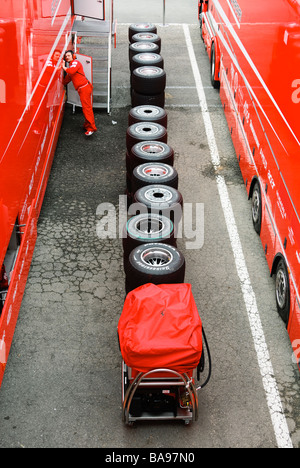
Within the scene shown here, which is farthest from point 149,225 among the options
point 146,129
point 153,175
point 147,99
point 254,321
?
point 147,99

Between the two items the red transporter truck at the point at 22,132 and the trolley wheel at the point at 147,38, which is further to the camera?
the trolley wheel at the point at 147,38

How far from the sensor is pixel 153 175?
27.1 ft

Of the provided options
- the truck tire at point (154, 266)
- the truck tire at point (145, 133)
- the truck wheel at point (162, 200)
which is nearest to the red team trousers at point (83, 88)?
the truck tire at point (145, 133)

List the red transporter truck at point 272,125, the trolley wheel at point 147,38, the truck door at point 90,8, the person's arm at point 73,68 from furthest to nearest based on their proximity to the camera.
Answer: the trolley wheel at point 147,38 < the truck door at point 90,8 < the person's arm at point 73,68 < the red transporter truck at point 272,125

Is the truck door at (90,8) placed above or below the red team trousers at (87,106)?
above

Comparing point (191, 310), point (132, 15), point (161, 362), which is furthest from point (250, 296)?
point (132, 15)

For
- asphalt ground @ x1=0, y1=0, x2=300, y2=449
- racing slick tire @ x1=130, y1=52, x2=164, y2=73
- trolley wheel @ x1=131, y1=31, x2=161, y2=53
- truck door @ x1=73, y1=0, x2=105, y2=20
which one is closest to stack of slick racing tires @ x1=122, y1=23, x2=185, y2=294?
asphalt ground @ x1=0, y1=0, x2=300, y2=449

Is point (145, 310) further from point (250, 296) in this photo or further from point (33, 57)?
point (33, 57)

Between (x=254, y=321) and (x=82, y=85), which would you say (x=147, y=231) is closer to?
(x=254, y=321)

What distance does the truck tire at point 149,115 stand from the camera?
956cm

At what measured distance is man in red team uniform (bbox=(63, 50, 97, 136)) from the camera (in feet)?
37.2

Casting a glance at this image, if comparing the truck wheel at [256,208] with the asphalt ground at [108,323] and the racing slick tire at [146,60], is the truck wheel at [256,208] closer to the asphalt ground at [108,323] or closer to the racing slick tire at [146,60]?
the asphalt ground at [108,323]

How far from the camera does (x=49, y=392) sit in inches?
254

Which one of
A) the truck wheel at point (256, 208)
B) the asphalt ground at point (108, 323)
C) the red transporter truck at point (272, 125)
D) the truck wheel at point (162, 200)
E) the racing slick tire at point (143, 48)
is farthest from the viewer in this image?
the racing slick tire at point (143, 48)
